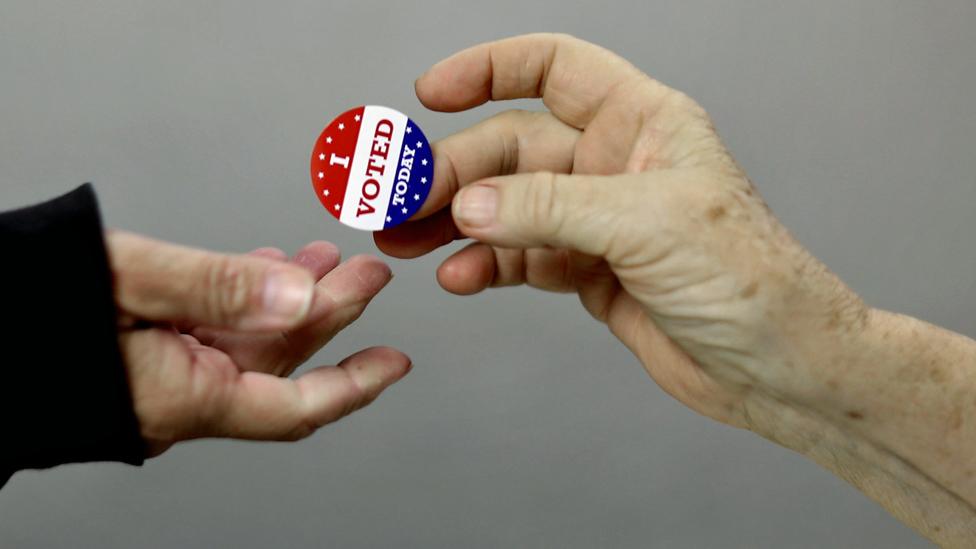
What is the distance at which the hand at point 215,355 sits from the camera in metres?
1.12

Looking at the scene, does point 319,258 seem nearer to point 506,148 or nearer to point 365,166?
point 365,166

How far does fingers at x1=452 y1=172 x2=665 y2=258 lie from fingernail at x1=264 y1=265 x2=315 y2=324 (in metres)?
0.26

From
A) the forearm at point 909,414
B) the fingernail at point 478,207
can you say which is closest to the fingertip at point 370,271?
the fingernail at point 478,207

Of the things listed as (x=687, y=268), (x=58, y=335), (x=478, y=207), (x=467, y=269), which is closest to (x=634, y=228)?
(x=687, y=268)

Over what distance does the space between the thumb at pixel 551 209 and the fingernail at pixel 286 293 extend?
0.26 m

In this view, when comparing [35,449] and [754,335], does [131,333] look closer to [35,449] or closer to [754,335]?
[35,449]

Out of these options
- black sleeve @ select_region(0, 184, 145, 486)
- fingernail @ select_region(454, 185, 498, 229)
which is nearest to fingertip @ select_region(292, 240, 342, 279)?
fingernail @ select_region(454, 185, 498, 229)

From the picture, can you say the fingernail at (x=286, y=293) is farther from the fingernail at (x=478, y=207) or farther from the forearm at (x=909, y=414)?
the forearm at (x=909, y=414)

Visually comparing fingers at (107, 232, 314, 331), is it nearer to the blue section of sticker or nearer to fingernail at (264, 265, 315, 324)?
fingernail at (264, 265, 315, 324)

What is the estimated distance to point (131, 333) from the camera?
116cm

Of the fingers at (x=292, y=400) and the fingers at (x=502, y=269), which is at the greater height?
the fingers at (x=502, y=269)

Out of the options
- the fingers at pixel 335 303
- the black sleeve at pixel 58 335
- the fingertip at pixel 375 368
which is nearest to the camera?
the black sleeve at pixel 58 335

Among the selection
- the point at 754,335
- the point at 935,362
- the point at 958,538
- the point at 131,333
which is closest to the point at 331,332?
the point at 131,333

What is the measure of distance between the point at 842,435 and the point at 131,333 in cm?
107
